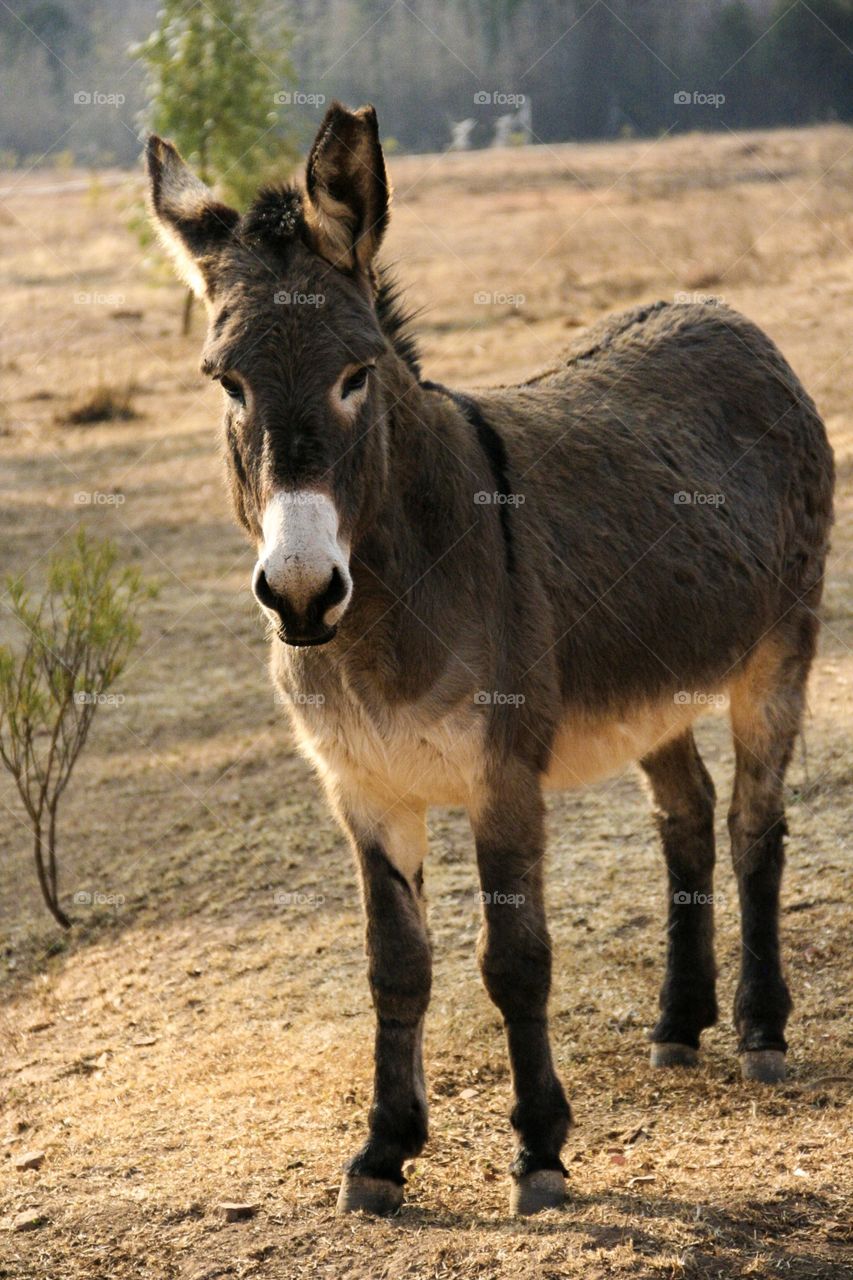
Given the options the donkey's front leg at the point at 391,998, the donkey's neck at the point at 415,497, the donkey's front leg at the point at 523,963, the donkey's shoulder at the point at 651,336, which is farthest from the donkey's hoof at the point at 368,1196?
the donkey's shoulder at the point at 651,336

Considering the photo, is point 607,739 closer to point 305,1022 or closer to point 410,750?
point 410,750

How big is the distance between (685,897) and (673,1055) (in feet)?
1.87

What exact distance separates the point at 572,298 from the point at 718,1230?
17929 mm

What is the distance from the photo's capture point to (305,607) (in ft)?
10.1

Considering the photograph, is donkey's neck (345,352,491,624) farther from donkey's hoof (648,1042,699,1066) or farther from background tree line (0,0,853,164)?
background tree line (0,0,853,164)

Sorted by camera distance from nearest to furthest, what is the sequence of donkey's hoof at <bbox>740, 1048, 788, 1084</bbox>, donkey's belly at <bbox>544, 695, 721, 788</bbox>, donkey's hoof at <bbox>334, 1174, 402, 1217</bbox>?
donkey's hoof at <bbox>334, 1174, 402, 1217</bbox>, donkey's belly at <bbox>544, 695, 721, 788</bbox>, donkey's hoof at <bbox>740, 1048, 788, 1084</bbox>

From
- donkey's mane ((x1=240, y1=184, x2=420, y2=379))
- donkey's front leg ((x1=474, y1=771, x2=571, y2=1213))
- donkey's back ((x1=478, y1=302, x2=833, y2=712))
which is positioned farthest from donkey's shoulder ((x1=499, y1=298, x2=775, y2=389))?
donkey's front leg ((x1=474, y1=771, x2=571, y2=1213))

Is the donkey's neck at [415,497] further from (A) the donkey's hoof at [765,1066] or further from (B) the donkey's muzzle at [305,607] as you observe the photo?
(A) the donkey's hoof at [765,1066]

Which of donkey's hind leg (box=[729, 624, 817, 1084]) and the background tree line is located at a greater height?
the background tree line

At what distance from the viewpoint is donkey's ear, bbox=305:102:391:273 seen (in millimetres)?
3484

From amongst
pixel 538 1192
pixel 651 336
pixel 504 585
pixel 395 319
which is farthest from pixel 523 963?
pixel 651 336

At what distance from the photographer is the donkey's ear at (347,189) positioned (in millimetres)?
→ 3484

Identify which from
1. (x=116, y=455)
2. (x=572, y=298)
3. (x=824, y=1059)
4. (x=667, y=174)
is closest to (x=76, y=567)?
(x=824, y=1059)

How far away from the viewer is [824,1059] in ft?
15.8
